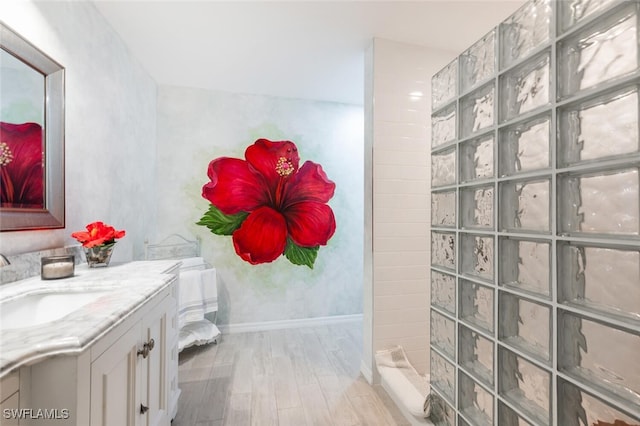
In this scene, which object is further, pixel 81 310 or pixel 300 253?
pixel 81 310

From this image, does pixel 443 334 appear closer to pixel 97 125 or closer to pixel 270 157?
pixel 270 157

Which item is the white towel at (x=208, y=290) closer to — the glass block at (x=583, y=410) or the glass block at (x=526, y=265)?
the glass block at (x=526, y=265)

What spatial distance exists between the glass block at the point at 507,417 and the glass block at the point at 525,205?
497 millimetres

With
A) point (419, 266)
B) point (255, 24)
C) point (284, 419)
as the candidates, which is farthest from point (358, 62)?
point (284, 419)

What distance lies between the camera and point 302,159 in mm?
1874

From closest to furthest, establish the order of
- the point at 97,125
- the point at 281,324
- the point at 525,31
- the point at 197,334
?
1. the point at 525,31
2. the point at 97,125
3. the point at 197,334
4. the point at 281,324

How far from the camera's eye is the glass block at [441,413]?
3.19 feet

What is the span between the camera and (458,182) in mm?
949

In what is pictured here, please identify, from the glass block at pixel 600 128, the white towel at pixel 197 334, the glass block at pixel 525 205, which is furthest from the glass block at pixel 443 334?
the white towel at pixel 197 334

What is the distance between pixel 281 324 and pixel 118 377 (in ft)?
6.35

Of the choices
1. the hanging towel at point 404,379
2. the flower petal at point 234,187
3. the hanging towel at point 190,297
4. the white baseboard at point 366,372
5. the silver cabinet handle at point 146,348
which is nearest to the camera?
the flower petal at point 234,187

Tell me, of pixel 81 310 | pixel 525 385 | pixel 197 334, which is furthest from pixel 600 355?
pixel 197 334

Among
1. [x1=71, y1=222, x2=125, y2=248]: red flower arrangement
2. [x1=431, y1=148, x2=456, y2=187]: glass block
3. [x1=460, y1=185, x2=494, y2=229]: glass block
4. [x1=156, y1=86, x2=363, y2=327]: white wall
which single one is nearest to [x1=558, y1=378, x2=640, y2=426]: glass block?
[x1=460, y1=185, x2=494, y2=229]: glass block

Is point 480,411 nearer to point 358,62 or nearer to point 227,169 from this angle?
point 227,169
